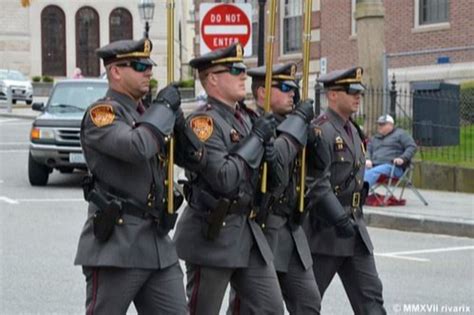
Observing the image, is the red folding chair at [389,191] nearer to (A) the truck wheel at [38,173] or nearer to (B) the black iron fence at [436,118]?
(B) the black iron fence at [436,118]

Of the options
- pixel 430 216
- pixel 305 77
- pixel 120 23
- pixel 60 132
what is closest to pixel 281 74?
pixel 305 77

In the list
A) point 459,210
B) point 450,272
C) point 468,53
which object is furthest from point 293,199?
point 468,53

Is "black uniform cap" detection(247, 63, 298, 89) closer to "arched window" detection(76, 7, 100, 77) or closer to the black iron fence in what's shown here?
the black iron fence

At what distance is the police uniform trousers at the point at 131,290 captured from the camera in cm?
551

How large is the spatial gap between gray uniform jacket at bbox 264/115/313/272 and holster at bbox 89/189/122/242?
122 centimetres

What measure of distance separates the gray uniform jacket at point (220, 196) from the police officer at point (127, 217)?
0.35 meters

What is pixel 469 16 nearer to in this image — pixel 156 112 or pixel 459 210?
pixel 459 210

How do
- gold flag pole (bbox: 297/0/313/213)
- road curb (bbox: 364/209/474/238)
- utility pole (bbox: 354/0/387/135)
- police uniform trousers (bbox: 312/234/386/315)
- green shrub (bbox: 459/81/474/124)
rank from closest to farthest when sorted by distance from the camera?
gold flag pole (bbox: 297/0/313/213) → police uniform trousers (bbox: 312/234/386/315) → road curb (bbox: 364/209/474/238) → green shrub (bbox: 459/81/474/124) → utility pole (bbox: 354/0/387/135)

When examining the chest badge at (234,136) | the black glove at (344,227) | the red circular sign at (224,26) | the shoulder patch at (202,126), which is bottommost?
the black glove at (344,227)

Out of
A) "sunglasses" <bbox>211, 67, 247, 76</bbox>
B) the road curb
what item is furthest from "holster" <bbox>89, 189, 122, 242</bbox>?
the road curb

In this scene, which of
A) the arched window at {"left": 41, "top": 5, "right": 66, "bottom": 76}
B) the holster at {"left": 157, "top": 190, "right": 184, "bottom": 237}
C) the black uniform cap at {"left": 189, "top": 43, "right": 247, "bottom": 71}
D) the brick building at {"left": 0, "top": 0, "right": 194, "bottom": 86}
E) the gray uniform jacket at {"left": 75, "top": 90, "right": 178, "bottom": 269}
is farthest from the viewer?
the arched window at {"left": 41, "top": 5, "right": 66, "bottom": 76}

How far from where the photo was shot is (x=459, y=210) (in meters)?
14.7

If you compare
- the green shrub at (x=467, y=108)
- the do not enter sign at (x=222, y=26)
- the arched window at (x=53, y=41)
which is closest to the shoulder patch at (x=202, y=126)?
the do not enter sign at (x=222, y=26)

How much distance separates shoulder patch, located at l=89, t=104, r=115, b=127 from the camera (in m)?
5.48
